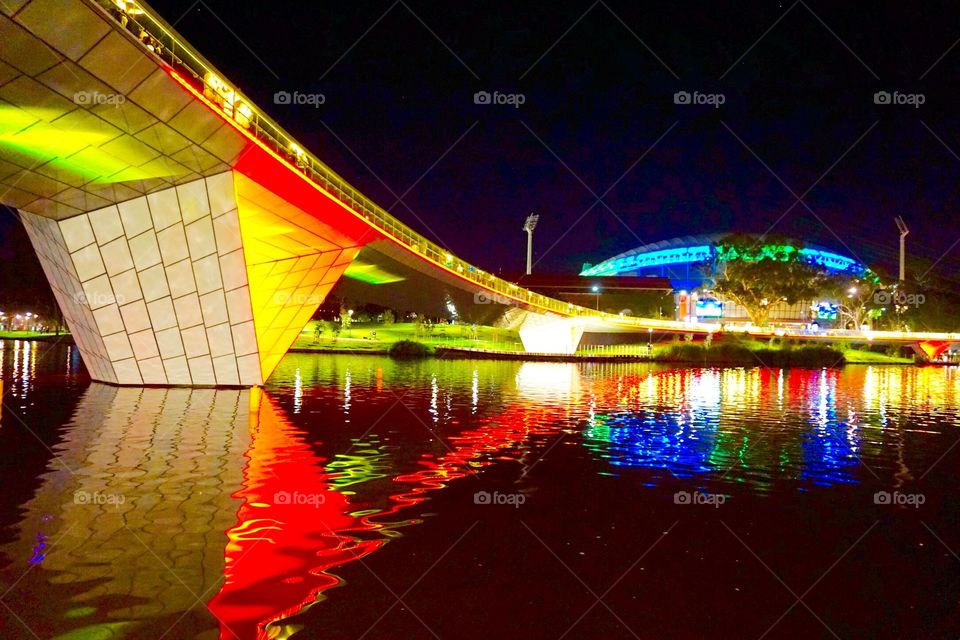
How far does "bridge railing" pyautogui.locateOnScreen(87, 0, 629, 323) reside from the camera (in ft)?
51.6

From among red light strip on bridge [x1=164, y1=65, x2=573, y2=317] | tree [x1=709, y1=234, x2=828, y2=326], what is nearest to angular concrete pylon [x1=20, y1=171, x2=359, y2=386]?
red light strip on bridge [x1=164, y1=65, x2=573, y2=317]

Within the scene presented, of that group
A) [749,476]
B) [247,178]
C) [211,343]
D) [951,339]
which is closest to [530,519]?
[749,476]

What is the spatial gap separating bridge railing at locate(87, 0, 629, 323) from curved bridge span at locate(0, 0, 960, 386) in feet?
0.16

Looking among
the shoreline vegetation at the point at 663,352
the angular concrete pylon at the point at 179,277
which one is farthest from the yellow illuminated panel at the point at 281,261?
the shoreline vegetation at the point at 663,352

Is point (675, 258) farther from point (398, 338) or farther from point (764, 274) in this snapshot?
point (398, 338)

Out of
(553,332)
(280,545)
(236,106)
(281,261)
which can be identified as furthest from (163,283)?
(553,332)

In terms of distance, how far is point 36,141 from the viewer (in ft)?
58.5

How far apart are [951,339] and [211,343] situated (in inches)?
3148

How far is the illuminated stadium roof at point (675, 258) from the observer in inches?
5000

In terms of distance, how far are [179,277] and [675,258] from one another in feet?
382

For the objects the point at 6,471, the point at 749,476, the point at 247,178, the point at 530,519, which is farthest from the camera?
the point at 247,178

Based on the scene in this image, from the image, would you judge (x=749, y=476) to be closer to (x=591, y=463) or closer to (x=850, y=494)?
(x=850, y=494)

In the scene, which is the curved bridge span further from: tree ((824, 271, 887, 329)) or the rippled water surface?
tree ((824, 271, 887, 329))

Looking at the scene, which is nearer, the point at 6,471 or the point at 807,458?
the point at 6,471
